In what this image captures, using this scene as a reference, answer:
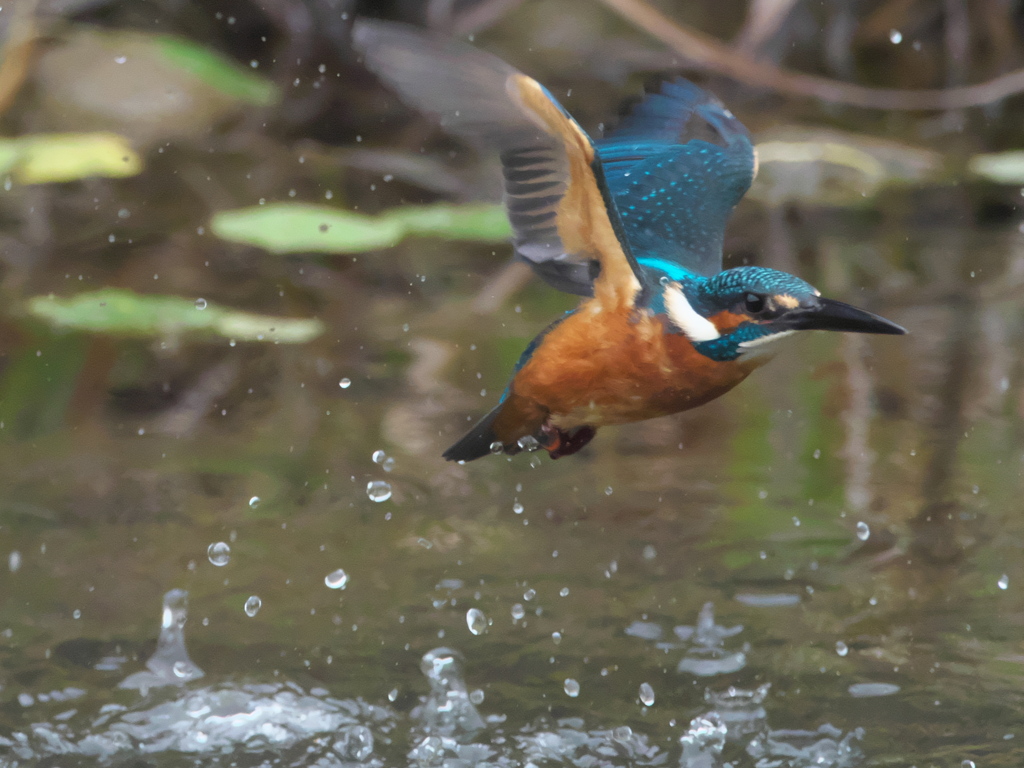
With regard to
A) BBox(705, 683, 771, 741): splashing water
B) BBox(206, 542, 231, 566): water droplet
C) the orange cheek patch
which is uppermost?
the orange cheek patch

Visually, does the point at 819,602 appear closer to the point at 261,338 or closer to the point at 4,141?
the point at 261,338

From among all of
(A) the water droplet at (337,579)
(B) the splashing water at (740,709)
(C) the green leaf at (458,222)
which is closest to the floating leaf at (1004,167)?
(C) the green leaf at (458,222)

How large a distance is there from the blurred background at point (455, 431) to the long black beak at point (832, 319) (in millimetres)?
589

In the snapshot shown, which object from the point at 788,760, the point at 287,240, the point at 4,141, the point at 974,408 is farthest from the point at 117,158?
the point at 788,760

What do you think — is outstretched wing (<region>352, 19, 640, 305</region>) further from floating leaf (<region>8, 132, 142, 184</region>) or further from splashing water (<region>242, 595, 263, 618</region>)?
floating leaf (<region>8, 132, 142, 184</region>)

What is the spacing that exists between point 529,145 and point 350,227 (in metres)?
1.88

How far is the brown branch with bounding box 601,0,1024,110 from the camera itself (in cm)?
346

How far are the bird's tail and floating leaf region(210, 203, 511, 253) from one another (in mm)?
1591

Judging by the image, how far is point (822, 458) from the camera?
2.33 metres

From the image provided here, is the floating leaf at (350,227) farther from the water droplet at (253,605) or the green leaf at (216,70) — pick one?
the water droplet at (253,605)

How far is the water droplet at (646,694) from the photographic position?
1652 mm

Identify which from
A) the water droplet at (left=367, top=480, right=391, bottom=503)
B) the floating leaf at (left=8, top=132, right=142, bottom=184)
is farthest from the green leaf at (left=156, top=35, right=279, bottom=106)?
the water droplet at (left=367, top=480, right=391, bottom=503)

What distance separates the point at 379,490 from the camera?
219cm

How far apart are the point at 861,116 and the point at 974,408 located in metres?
1.87
